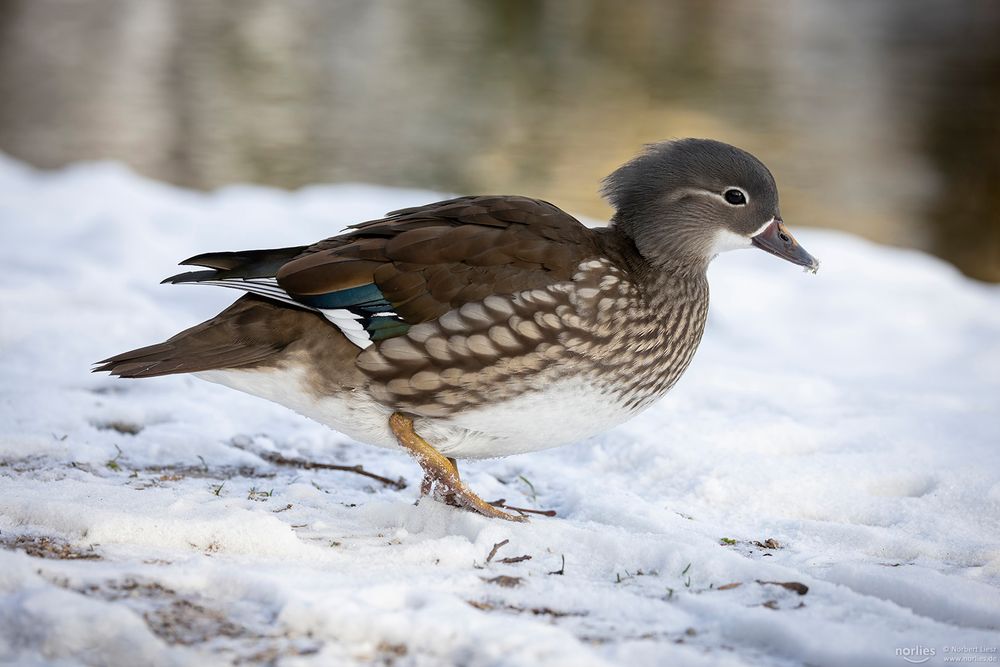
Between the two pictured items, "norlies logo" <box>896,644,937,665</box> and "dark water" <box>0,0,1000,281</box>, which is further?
"dark water" <box>0,0,1000,281</box>

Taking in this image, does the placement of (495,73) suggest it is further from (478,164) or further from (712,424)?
(712,424)

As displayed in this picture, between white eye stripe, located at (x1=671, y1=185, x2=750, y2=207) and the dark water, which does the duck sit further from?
the dark water

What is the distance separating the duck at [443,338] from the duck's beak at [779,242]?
1.78 ft

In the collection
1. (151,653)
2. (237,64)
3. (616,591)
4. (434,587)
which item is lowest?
(151,653)

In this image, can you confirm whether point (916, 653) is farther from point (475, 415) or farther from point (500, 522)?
point (475, 415)

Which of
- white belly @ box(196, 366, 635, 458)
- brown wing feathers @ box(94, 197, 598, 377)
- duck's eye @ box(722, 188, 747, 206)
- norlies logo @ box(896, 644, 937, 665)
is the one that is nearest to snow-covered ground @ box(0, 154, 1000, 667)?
norlies logo @ box(896, 644, 937, 665)

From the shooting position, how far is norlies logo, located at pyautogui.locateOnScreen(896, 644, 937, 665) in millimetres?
2420

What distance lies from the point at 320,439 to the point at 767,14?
2074 cm

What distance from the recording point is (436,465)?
3.39 meters

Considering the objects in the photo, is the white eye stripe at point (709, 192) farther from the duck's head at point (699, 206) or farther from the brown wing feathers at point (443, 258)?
the brown wing feathers at point (443, 258)

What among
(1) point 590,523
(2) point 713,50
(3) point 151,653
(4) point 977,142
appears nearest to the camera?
(3) point 151,653

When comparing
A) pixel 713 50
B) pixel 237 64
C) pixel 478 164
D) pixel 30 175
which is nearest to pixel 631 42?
pixel 713 50

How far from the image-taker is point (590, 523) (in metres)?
3.43

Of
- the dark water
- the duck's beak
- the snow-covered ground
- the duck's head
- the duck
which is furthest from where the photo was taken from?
the dark water
